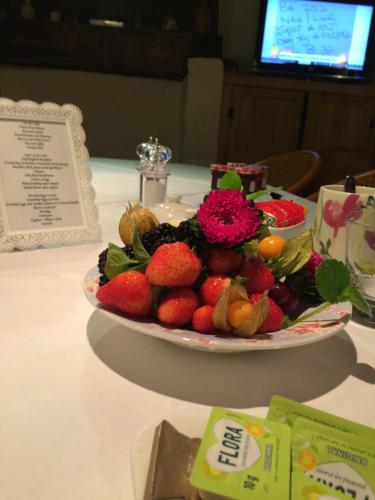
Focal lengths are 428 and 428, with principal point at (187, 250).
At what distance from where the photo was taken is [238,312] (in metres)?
0.47

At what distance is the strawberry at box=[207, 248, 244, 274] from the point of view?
52 cm

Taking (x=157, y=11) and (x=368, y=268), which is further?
(x=157, y=11)

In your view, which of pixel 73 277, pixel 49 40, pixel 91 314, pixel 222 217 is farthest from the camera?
pixel 49 40

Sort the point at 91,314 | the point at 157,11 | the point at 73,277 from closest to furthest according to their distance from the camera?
the point at 91,314 < the point at 73,277 < the point at 157,11

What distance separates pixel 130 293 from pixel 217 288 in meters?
0.10

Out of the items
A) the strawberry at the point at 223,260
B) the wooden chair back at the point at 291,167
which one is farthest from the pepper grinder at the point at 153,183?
the wooden chair back at the point at 291,167

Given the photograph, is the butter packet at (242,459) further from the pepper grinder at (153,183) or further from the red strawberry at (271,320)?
the pepper grinder at (153,183)

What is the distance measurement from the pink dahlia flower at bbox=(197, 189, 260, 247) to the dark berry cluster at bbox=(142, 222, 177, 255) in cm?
5

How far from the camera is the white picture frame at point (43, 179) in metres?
0.81

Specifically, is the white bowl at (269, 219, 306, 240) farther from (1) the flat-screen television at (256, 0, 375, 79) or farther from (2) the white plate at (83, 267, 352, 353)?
(1) the flat-screen television at (256, 0, 375, 79)

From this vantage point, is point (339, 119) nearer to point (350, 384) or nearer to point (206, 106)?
point (206, 106)

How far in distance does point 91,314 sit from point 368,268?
43cm

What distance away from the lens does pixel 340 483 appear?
31 centimetres

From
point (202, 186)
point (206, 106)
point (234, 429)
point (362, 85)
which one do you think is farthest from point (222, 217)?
point (362, 85)
